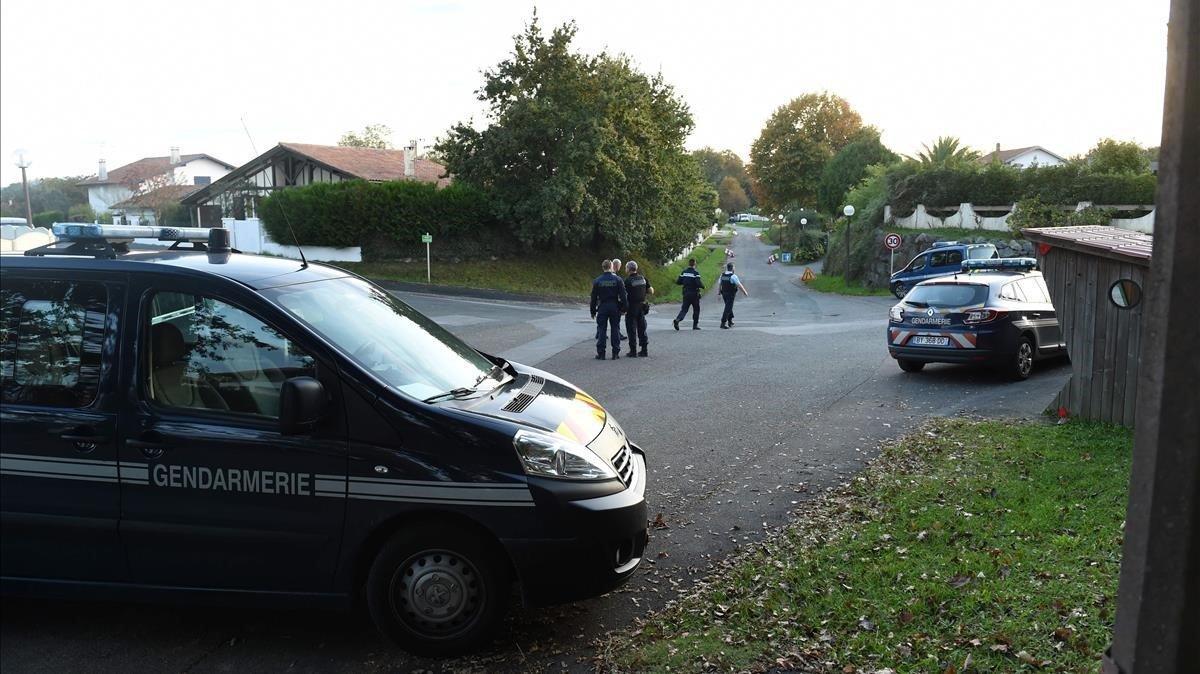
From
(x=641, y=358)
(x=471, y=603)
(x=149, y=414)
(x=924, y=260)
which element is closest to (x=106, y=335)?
(x=149, y=414)

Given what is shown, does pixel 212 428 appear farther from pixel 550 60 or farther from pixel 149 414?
pixel 550 60

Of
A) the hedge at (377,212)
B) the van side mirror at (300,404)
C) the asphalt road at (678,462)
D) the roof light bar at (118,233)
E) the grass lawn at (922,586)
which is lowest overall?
the asphalt road at (678,462)

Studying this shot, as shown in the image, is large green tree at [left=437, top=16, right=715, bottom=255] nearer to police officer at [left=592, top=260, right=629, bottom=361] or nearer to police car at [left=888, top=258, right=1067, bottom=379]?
police officer at [left=592, top=260, right=629, bottom=361]

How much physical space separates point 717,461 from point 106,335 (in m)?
5.34

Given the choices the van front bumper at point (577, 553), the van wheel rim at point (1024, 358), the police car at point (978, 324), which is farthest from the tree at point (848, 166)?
the van front bumper at point (577, 553)

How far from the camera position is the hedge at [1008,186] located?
3584 cm

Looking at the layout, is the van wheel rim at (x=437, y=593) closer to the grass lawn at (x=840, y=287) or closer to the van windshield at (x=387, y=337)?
the van windshield at (x=387, y=337)

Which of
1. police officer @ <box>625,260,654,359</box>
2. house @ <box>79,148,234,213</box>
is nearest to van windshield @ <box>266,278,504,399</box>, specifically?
police officer @ <box>625,260,654,359</box>

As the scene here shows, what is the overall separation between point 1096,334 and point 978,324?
336 centimetres

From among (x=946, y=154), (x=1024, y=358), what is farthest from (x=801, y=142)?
(x=1024, y=358)

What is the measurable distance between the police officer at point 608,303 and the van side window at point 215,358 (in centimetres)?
1232

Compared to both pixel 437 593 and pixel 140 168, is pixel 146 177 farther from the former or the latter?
pixel 437 593

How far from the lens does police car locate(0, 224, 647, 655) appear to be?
4438 mm

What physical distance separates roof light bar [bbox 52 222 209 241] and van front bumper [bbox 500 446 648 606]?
2.99m
